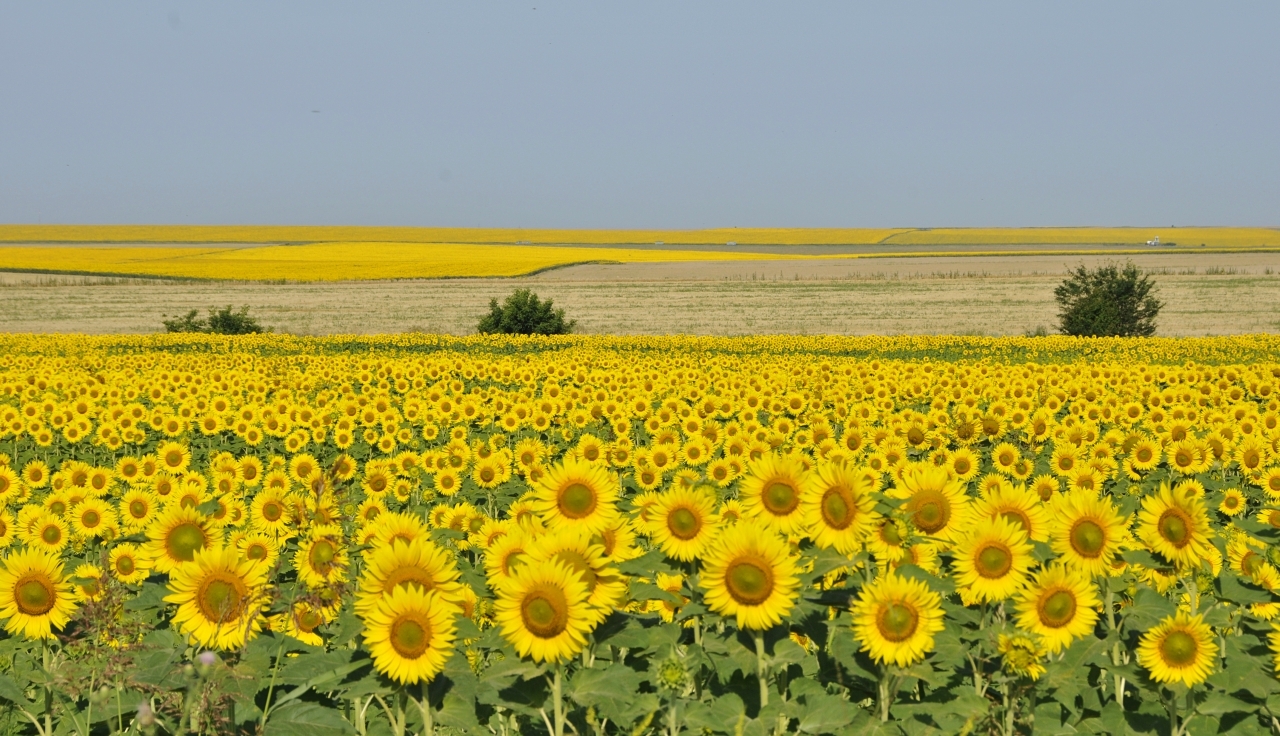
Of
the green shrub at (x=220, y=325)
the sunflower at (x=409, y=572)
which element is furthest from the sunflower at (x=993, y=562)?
the green shrub at (x=220, y=325)

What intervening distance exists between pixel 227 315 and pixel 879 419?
33260 millimetres


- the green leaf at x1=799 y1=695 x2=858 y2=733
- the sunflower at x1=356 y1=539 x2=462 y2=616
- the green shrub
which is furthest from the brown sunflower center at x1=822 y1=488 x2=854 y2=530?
the green shrub

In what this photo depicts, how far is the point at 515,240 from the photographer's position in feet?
628

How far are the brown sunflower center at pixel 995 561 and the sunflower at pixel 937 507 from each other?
0.27 meters

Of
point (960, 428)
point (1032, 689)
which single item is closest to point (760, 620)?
point (1032, 689)

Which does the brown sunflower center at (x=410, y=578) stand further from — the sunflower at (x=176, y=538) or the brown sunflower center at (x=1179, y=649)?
the brown sunflower center at (x=1179, y=649)

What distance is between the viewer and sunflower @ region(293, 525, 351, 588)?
3.73 m

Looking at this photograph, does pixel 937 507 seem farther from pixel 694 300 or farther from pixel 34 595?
pixel 694 300

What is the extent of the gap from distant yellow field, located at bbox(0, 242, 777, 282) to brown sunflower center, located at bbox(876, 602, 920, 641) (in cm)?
8595

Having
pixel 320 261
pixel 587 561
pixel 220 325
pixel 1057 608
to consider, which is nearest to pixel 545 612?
pixel 587 561

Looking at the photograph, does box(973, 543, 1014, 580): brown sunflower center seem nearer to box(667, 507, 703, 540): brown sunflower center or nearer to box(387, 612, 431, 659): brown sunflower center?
box(667, 507, 703, 540): brown sunflower center

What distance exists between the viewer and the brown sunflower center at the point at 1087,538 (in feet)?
12.1

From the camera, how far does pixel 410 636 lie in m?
2.97

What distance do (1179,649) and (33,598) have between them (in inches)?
152
